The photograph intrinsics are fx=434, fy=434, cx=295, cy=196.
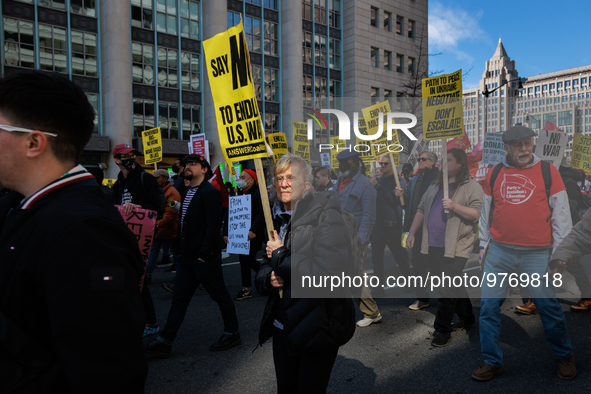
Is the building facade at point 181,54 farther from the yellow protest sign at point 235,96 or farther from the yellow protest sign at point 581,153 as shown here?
the yellow protest sign at point 235,96

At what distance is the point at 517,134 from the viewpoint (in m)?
3.55

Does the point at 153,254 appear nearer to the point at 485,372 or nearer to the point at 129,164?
the point at 129,164

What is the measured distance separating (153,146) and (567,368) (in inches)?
452

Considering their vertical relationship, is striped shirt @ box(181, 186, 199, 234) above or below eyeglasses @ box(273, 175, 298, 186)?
below

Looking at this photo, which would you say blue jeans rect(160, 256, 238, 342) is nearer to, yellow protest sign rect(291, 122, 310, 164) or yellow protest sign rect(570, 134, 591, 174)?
yellow protest sign rect(291, 122, 310, 164)

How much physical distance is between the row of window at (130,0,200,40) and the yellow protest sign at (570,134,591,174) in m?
27.6

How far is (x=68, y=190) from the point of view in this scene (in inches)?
48.4

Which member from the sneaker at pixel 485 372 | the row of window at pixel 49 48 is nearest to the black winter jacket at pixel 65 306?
the sneaker at pixel 485 372

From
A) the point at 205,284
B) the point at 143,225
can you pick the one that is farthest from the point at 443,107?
the point at 143,225

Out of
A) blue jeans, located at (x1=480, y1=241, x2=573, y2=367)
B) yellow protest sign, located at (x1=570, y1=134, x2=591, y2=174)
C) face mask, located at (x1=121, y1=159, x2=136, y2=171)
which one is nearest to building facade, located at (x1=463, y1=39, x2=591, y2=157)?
yellow protest sign, located at (x1=570, y1=134, x2=591, y2=174)

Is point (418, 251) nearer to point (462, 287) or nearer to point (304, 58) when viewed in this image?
point (462, 287)

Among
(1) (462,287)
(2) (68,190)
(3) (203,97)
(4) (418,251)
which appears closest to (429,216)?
(4) (418,251)

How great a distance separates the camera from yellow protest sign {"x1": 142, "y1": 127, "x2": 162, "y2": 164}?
12.5 metres

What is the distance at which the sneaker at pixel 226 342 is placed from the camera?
427cm
